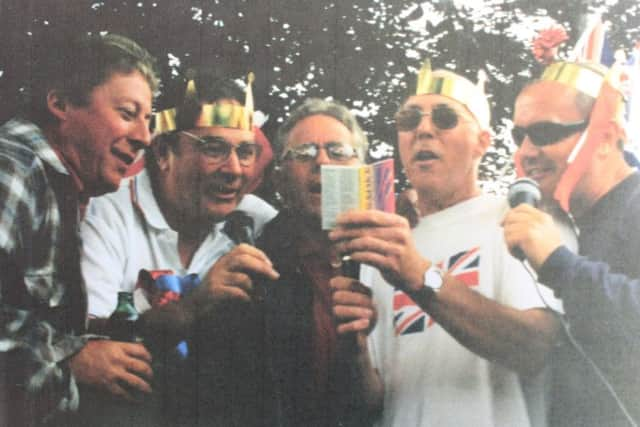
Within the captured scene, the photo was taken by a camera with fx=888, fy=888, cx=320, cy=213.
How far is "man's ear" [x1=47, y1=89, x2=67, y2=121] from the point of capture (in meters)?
5.10

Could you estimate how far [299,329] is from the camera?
494 centimetres

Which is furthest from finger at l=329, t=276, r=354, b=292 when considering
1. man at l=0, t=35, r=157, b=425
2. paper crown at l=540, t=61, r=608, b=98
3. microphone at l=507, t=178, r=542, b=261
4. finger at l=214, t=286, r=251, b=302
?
paper crown at l=540, t=61, r=608, b=98

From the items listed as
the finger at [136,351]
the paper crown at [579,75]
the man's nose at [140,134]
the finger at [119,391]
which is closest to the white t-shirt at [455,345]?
the paper crown at [579,75]

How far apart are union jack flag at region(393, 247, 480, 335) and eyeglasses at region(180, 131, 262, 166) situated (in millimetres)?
1131

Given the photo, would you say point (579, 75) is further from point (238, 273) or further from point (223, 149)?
point (238, 273)

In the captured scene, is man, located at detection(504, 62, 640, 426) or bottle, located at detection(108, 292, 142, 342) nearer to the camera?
man, located at detection(504, 62, 640, 426)

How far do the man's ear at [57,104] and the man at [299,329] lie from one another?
50.9 inches

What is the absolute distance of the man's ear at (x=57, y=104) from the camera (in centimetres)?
510

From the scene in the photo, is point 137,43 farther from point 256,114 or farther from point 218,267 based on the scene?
point 218,267

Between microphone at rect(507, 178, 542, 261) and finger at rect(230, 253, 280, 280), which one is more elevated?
microphone at rect(507, 178, 542, 261)

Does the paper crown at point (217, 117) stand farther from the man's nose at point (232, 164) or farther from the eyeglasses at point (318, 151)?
the eyeglasses at point (318, 151)

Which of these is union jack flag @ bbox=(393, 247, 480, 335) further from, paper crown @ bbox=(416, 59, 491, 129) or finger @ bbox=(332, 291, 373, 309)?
paper crown @ bbox=(416, 59, 491, 129)

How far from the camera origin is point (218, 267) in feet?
16.3

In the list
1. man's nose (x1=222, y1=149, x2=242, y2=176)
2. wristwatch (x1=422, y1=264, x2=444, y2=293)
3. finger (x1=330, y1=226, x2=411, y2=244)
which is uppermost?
man's nose (x1=222, y1=149, x2=242, y2=176)
